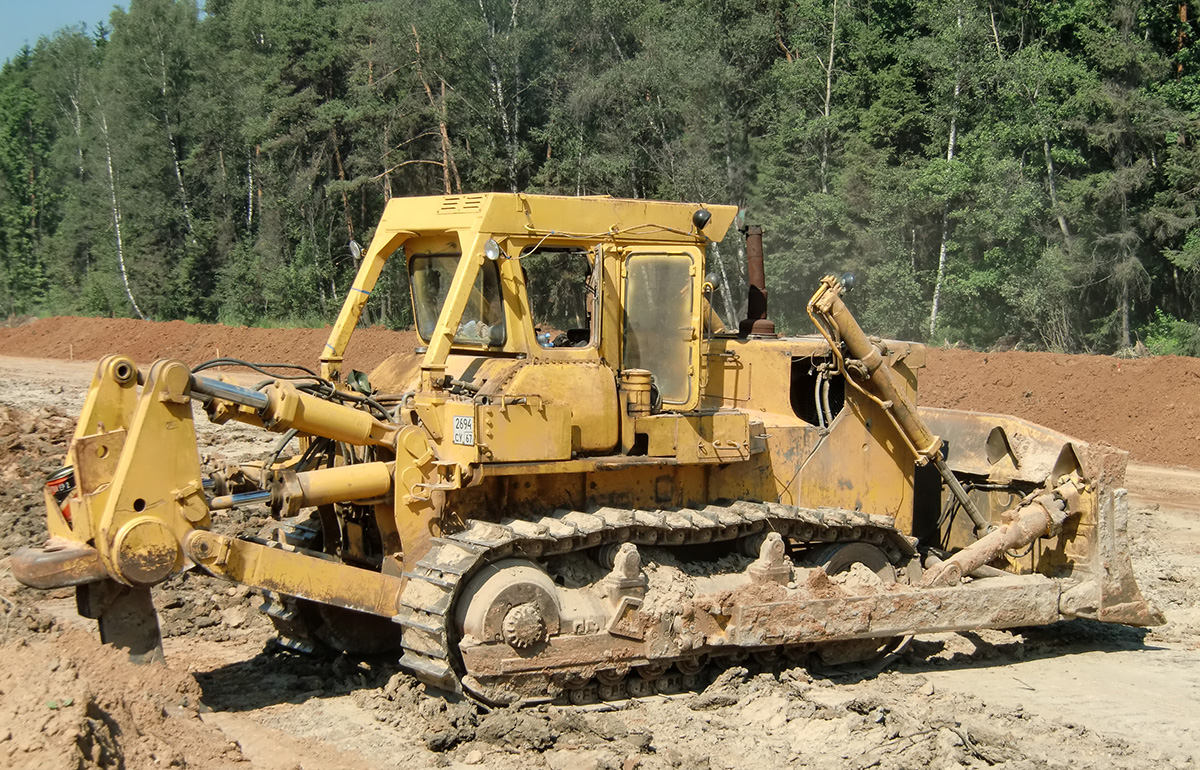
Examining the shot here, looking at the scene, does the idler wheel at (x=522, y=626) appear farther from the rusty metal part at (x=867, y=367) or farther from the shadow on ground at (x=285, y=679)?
the rusty metal part at (x=867, y=367)

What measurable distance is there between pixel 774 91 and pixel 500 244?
2961cm

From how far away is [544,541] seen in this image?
23.9 ft

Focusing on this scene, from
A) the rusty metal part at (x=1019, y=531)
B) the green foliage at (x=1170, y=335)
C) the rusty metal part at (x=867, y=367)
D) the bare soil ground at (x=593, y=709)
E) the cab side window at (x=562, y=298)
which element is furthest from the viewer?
the green foliage at (x=1170, y=335)

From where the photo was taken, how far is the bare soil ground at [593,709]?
19.2 ft

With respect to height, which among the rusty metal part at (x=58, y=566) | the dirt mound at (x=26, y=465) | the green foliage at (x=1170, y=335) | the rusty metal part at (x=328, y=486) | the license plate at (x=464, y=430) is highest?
the green foliage at (x=1170, y=335)

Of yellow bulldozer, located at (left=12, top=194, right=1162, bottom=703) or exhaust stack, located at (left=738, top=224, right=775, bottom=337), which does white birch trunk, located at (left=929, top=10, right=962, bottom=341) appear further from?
exhaust stack, located at (left=738, top=224, right=775, bottom=337)

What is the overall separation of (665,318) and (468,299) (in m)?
1.41

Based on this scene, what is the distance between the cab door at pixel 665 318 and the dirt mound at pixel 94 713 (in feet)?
11.7

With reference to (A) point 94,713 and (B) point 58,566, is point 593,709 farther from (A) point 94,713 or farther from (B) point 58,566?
(B) point 58,566

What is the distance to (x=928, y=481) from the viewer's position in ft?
34.0

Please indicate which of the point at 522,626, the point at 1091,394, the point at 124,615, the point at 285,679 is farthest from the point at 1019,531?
the point at 1091,394

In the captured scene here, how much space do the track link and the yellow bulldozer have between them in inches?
0.9

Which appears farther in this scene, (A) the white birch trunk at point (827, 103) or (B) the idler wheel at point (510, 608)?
(A) the white birch trunk at point (827, 103)

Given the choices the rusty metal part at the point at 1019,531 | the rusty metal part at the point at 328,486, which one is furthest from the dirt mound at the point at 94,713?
the rusty metal part at the point at 1019,531
